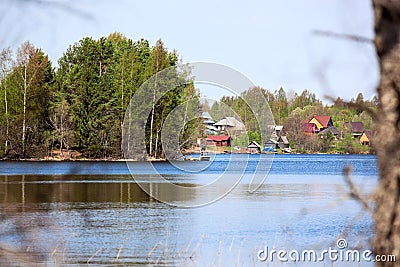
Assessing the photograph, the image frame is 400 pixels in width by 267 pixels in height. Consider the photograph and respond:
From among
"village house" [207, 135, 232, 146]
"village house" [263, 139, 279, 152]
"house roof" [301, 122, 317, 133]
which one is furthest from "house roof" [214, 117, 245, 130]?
"house roof" [301, 122, 317, 133]

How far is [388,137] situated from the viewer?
2477 mm

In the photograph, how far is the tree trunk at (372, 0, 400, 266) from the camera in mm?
2396

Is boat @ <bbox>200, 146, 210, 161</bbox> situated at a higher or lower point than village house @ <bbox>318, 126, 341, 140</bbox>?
lower

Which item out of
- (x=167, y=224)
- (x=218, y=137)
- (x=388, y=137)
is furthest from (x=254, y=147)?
(x=388, y=137)

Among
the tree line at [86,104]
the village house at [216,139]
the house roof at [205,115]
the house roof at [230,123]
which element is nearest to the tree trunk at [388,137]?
the house roof at [230,123]

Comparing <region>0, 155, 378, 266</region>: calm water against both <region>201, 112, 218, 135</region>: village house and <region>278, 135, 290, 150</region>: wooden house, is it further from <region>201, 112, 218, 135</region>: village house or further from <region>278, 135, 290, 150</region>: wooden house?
<region>278, 135, 290, 150</region>: wooden house

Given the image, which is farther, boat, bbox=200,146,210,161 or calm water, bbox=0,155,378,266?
boat, bbox=200,146,210,161

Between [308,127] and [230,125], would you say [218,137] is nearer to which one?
[230,125]

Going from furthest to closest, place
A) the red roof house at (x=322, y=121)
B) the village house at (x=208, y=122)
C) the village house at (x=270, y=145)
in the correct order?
the red roof house at (x=322, y=121) → the village house at (x=270, y=145) → the village house at (x=208, y=122)

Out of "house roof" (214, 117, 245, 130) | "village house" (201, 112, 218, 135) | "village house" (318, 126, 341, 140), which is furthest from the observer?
"village house" (318, 126, 341, 140)

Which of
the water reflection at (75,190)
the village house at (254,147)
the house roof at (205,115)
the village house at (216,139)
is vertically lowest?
the water reflection at (75,190)

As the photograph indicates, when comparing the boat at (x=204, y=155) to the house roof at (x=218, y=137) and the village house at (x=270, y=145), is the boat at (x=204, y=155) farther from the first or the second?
the village house at (x=270, y=145)

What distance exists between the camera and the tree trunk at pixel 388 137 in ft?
7.86

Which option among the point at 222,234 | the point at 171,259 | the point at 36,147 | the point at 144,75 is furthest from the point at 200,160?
the point at 171,259
